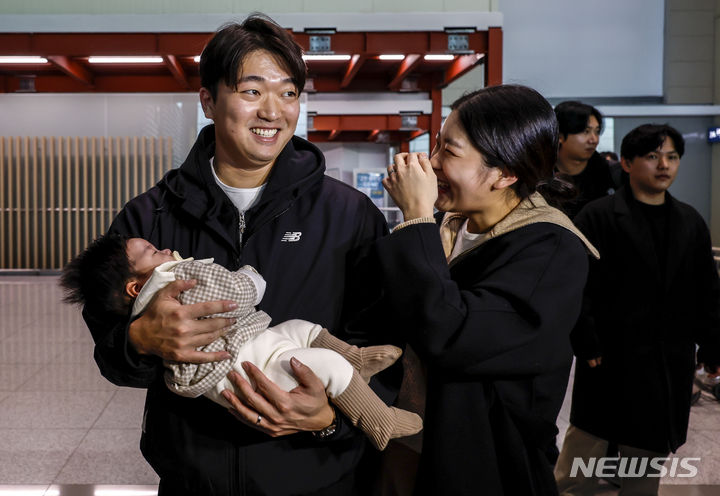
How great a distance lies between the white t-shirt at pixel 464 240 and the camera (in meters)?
1.61

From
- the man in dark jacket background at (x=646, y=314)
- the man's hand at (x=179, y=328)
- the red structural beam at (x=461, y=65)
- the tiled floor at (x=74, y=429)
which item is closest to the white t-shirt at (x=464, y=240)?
the man's hand at (x=179, y=328)

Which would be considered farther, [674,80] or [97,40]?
[674,80]

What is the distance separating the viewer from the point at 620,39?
18641mm

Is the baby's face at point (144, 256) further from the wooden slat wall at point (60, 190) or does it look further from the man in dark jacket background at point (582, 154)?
the wooden slat wall at point (60, 190)

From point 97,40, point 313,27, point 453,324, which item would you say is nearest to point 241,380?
point 453,324

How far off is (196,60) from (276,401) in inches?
368

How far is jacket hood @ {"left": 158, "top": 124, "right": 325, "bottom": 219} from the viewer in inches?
61.1

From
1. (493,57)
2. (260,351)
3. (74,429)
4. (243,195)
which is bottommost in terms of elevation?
(74,429)

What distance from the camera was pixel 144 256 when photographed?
5.04 feet

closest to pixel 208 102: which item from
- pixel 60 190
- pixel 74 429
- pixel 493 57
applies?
pixel 74 429

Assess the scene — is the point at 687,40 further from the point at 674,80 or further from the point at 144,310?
the point at 144,310

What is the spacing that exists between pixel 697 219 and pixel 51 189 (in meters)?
11.4

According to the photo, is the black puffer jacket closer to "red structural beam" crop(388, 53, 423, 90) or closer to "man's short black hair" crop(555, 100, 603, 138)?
"man's short black hair" crop(555, 100, 603, 138)

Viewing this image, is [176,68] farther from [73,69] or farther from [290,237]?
[290,237]
